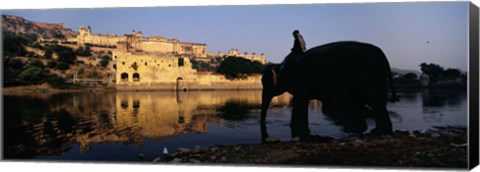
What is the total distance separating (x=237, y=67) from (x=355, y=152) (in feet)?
21.7

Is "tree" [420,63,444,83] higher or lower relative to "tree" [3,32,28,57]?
lower

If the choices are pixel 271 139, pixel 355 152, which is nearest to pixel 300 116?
pixel 271 139

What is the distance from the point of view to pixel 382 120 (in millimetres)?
6406

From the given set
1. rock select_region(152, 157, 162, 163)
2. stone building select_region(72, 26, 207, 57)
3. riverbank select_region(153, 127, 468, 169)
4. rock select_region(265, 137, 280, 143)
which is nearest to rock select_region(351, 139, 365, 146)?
riverbank select_region(153, 127, 468, 169)

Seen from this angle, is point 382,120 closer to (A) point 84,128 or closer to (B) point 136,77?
(A) point 84,128

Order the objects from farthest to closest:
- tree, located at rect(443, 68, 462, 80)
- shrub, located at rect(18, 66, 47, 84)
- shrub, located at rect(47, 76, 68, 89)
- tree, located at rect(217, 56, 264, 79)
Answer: shrub, located at rect(47, 76, 68, 89), tree, located at rect(217, 56, 264, 79), shrub, located at rect(18, 66, 47, 84), tree, located at rect(443, 68, 462, 80)

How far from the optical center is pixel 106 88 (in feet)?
68.0

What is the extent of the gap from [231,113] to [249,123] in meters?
2.40

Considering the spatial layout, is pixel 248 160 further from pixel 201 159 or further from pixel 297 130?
pixel 297 130

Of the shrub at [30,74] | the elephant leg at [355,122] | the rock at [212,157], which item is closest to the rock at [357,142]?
the elephant leg at [355,122]

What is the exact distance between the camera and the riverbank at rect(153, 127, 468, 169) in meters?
5.63

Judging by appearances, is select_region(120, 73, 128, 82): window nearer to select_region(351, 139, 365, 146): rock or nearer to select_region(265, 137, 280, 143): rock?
select_region(265, 137, 280, 143): rock

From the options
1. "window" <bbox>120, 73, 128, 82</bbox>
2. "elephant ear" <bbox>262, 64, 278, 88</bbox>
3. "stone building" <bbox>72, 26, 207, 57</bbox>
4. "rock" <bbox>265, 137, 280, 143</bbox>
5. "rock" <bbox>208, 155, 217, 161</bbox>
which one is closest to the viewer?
"rock" <bbox>208, 155, 217, 161</bbox>

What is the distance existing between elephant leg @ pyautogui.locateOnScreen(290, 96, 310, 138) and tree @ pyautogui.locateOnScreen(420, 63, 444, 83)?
1660mm
